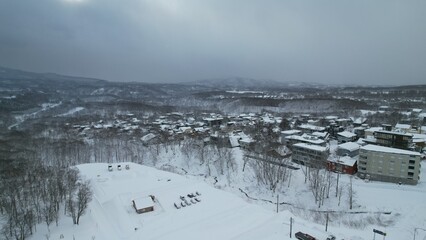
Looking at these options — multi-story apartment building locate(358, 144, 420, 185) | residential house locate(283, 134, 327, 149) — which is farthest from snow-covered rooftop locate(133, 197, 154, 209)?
multi-story apartment building locate(358, 144, 420, 185)

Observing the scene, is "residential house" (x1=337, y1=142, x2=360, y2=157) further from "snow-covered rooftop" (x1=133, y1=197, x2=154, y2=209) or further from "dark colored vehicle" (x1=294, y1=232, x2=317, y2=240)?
"snow-covered rooftop" (x1=133, y1=197, x2=154, y2=209)

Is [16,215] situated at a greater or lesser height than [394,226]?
greater

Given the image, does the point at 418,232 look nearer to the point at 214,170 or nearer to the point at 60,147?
the point at 214,170

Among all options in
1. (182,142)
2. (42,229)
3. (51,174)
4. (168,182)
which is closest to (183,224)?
(168,182)

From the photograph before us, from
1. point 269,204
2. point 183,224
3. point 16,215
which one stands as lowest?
point 269,204

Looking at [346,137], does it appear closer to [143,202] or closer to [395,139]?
[395,139]

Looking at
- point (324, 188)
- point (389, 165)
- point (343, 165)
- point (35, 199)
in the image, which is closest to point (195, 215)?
point (35, 199)

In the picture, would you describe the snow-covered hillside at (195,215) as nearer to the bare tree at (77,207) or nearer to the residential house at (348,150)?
the bare tree at (77,207)
